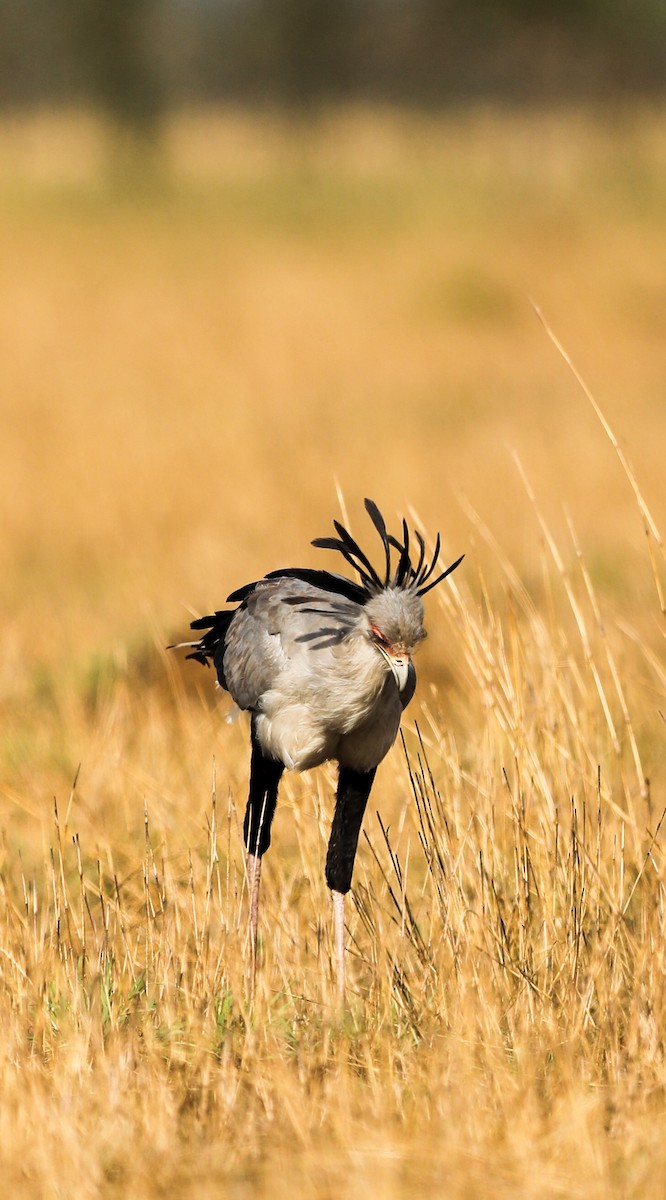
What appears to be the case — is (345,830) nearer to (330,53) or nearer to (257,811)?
(257,811)

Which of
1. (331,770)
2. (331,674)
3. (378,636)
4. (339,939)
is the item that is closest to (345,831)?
(339,939)

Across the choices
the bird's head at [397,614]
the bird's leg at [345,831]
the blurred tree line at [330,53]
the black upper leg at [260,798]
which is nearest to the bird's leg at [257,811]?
the black upper leg at [260,798]

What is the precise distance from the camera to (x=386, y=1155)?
3115 mm

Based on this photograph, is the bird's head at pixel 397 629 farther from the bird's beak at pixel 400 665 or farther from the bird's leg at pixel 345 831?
the bird's leg at pixel 345 831

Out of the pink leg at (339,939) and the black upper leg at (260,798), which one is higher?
the black upper leg at (260,798)

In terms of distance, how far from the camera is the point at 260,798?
428cm

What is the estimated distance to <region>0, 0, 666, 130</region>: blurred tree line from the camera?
133ft

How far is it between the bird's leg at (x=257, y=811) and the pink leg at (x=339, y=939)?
0.79 ft

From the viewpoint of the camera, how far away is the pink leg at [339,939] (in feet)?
12.8

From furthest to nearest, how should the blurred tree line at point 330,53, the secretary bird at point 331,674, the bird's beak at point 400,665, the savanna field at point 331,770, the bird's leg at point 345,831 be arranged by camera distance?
the blurred tree line at point 330,53
the bird's leg at point 345,831
the secretary bird at point 331,674
the bird's beak at point 400,665
the savanna field at point 331,770

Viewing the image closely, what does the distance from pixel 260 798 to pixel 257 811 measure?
0.05 meters

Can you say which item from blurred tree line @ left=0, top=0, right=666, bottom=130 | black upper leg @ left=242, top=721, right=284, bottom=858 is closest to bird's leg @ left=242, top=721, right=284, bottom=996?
black upper leg @ left=242, top=721, right=284, bottom=858

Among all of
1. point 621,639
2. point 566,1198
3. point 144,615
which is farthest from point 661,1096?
point 144,615

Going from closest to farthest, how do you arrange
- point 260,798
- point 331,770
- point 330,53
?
1. point 260,798
2. point 331,770
3. point 330,53
